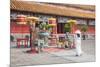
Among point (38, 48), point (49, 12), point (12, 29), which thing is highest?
point (49, 12)

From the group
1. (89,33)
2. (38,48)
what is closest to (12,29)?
(38,48)

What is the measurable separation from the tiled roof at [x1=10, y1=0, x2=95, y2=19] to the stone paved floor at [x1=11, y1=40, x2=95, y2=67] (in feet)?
1.16

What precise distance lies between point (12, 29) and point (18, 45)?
8.0 inches

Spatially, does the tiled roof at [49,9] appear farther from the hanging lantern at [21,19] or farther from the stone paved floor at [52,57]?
the stone paved floor at [52,57]

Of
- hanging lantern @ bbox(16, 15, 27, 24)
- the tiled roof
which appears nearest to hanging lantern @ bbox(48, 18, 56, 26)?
the tiled roof

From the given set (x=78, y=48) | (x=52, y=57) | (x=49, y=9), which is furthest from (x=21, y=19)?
(x=78, y=48)

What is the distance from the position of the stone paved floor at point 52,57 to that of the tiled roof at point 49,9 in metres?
0.35

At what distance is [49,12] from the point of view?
2.73 metres

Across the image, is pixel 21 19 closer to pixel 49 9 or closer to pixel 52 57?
pixel 49 9

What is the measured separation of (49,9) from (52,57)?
22.4 inches

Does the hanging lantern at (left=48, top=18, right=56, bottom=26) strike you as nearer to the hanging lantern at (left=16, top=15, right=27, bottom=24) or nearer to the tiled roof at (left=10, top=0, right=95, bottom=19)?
the tiled roof at (left=10, top=0, right=95, bottom=19)

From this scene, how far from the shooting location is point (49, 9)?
2723 mm
